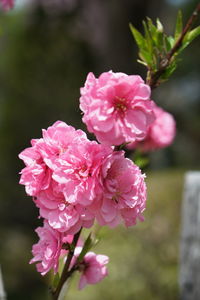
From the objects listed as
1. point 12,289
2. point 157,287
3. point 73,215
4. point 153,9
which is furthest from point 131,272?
point 153,9

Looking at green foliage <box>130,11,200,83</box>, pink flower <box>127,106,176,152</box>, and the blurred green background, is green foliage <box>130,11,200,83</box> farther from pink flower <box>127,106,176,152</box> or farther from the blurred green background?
the blurred green background

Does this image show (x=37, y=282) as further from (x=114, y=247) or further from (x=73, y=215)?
(x=73, y=215)

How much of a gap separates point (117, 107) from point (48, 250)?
8.5 inches

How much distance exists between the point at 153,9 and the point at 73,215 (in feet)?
16.9

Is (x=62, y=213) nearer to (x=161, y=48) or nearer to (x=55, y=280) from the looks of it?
(x=55, y=280)

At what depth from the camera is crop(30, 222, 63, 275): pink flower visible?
2.20 ft

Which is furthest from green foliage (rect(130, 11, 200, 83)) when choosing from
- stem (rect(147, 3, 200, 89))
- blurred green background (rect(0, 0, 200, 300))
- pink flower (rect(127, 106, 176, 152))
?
blurred green background (rect(0, 0, 200, 300))

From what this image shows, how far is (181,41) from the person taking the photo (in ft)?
2.04

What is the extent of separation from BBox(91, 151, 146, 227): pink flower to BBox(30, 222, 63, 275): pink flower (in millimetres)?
80

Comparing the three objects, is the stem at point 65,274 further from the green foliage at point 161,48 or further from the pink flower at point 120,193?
the green foliage at point 161,48

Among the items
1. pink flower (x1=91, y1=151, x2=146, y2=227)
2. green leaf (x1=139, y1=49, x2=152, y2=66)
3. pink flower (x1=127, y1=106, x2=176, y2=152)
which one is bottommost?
pink flower (x1=127, y1=106, x2=176, y2=152)

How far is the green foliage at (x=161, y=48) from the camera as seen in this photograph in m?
0.63

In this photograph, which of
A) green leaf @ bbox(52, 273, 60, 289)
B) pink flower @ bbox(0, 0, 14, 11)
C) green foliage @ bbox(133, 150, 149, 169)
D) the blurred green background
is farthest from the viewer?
the blurred green background

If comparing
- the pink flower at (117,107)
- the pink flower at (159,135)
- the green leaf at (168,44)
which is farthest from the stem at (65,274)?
the pink flower at (159,135)
